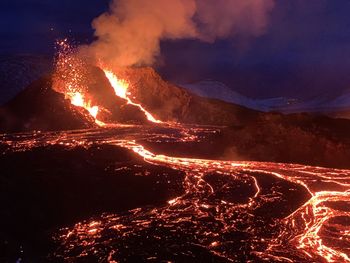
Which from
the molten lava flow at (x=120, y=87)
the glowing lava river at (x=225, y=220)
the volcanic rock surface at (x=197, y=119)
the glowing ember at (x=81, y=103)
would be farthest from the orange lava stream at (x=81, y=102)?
the glowing lava river at (x=225, y=220)

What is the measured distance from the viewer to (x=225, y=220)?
19734 mm

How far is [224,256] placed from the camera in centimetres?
1557

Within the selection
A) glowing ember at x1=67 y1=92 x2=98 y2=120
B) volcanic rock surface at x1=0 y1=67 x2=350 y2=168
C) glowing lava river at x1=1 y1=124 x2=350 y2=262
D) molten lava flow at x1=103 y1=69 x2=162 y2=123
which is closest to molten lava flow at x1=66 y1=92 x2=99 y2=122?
glowing ember at x1=67 y1=92 x2=98 y2=120

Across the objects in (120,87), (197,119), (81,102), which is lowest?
(197,119)

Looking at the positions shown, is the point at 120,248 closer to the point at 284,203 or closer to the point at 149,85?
the point at 284,203

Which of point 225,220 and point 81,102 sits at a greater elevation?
point 81,102

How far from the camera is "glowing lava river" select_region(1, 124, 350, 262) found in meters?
15.9

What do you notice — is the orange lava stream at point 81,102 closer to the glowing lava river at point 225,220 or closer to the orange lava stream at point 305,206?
the orange lava stream at point 305,206

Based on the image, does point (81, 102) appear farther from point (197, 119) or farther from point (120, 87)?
point (197, 119)

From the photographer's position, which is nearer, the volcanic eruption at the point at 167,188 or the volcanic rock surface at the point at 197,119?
the volcanic eruption at the point at 167,188

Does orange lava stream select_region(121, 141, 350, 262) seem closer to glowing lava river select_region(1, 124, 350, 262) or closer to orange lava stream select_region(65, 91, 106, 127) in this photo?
glowing lava river select_region(1, 124, 350, 262)

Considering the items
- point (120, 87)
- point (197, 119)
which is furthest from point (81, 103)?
point (197, 119)

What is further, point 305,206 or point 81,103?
point 81,103

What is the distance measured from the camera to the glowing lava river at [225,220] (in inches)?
627
